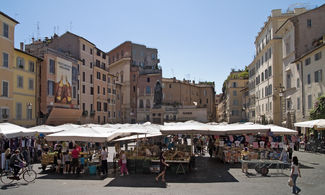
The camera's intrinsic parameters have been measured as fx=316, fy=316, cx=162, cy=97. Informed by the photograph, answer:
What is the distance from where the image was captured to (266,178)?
15305 millimetres

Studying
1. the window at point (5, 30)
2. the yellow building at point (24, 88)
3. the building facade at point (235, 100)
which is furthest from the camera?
the building facade at point (235, 100)

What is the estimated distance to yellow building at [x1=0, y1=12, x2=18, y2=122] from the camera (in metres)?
31.2

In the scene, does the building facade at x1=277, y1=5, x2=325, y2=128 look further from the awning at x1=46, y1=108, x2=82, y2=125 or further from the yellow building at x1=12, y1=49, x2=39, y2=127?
the yellow building at x1=12, y1=49, x2=39, y2=127

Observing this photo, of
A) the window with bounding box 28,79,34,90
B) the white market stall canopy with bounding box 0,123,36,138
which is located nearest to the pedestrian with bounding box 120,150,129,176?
the white market stall canopy with bounding box 0,123,36,138

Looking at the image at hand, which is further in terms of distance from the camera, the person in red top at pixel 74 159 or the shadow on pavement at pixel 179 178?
the person in red top at pixel 74 159

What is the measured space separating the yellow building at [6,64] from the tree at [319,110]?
98.0 ft

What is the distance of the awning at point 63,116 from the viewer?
132 ft

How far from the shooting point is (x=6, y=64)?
105ft

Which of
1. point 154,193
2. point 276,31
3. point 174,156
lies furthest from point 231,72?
point 154,193

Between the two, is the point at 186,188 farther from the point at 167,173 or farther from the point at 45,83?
the point at 45,83

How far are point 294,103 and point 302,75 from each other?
3999 mm

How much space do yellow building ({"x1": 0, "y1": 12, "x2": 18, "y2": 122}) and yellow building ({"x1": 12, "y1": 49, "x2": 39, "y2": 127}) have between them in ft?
3.35

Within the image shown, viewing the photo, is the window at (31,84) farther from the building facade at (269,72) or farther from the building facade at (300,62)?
the building facade at (300,62)

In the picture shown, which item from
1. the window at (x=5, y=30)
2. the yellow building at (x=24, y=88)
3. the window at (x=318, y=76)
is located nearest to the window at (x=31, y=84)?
the yellow building at (x=24, y=88)
